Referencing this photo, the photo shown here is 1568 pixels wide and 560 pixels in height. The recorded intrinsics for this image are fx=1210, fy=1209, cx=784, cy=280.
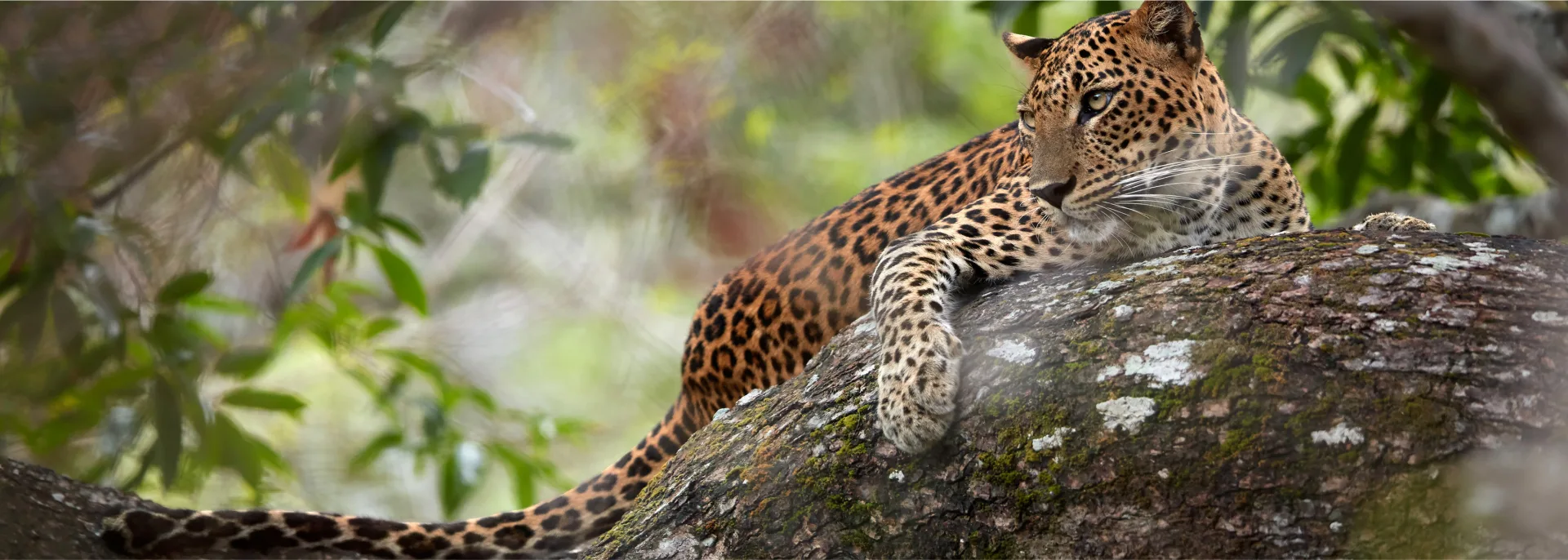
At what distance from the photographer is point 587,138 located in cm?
1712

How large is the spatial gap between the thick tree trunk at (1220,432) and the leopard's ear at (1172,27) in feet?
3.41

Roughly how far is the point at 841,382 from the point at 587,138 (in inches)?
549

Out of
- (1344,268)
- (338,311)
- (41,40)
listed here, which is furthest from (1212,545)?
(338,311)

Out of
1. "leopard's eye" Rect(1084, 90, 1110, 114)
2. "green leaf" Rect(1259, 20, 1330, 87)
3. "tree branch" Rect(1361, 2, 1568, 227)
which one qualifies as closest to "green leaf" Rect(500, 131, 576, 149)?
Result: "leopard's eye" Rect(1084, 90, 1110, 114)

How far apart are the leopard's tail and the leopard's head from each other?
217 cm

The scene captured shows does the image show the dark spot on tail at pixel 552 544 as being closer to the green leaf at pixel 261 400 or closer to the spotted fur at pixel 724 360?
the spotted fur at pixel 724 360

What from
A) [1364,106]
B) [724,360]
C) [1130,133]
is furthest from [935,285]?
[1364,106]

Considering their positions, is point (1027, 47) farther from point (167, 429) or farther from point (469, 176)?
point (167, 429)

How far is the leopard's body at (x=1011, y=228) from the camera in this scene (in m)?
3.91

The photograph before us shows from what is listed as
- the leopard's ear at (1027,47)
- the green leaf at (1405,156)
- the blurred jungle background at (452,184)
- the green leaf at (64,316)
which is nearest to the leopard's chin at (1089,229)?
the leopard's ear at (1027,47)

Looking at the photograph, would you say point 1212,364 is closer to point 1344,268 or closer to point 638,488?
point 1344,268

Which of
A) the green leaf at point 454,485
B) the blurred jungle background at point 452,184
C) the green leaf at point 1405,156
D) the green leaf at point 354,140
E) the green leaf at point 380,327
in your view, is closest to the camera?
the blurred jungle background at point 452,184

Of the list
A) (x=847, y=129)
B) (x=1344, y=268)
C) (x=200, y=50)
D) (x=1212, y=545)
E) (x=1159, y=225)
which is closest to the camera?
(x=1212, y=545)

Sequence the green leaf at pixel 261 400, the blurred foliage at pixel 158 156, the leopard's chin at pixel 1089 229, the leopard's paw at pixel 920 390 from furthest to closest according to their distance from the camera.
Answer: the green leaf at pixel 261 400 < the blurred foliage at pixel 158 156 < the leopard's chin at pixel 1089 229 < the leopard's paw at pixel 920 390
